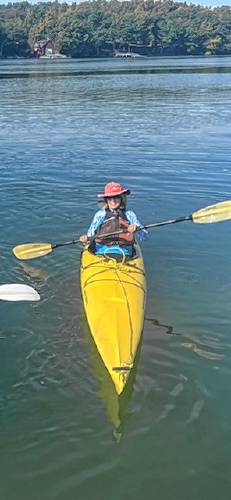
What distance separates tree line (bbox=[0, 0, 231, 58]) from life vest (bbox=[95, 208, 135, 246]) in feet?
441

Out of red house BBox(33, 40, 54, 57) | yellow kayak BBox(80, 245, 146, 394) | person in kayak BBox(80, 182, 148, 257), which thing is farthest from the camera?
red house BBox(33, 40, 54, 57)

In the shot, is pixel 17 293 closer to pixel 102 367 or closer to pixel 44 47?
pixel 102 367

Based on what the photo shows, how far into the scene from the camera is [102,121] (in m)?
26.6

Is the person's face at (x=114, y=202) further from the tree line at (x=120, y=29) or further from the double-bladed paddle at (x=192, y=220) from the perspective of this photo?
the tree line at (x=120, y=29)

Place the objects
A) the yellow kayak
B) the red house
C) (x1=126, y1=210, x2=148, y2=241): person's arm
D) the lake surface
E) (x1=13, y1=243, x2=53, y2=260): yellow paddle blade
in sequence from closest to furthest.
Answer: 1. the lake surface
2. the yellow kayak
3. (x1=126, y1=210, x2=148, y2=241): person's arm
4. (x1=13, y1=243, x2=53, y2=260): yellow paddle blade
5. the red house

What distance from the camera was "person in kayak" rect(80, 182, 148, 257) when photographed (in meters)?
8.68

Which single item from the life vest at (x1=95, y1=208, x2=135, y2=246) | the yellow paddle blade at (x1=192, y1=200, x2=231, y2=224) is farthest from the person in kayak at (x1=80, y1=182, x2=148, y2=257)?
the yellow paddle blade at (x1=192, y1=200, x2=231, y2=224)

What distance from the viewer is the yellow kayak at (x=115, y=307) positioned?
632cm

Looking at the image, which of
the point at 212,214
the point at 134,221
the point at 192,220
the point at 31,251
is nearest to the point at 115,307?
the point at 134,221

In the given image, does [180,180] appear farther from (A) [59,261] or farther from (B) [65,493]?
(B) [65,493]

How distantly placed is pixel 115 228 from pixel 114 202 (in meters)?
0.42

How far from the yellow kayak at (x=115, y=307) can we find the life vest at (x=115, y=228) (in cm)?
28

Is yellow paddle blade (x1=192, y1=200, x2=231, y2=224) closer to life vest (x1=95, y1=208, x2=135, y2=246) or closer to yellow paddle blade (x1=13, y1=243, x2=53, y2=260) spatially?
life vest (x1=95, y1=208, x2=135, y2=246)

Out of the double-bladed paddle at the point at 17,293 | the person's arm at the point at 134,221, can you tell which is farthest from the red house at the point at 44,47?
the double-bladed paddle at the point at 17,293
